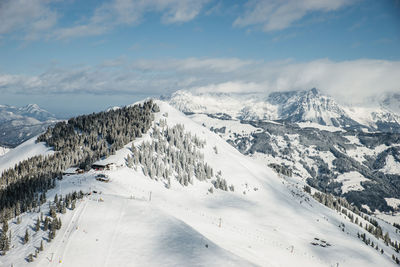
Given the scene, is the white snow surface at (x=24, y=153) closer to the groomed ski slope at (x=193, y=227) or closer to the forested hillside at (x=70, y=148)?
the forested hillside at (x=70, y=148)

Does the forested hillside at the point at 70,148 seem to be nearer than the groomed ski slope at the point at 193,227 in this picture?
No

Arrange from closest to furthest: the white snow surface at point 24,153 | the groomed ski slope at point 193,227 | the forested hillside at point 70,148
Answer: the groomed ski slope at point 193,227
the forested hillside at point 70,148
the white snow surface at point 24,153

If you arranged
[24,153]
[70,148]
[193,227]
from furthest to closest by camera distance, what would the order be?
[24,153] → [70,148] → [193,227]

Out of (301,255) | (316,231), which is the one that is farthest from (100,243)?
(316,231)

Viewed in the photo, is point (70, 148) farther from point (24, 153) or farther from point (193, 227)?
point (193, 227)

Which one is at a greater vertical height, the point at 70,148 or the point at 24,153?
the point at 70,148

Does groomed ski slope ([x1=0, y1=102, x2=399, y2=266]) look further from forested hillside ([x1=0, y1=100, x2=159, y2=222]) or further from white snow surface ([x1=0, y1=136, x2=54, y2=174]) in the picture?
white snow surface ([x1=0, y1=136, x2=54, y2=174])

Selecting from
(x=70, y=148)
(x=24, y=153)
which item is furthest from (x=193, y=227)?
(x=24, y=153)

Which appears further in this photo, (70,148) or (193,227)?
(70,148)

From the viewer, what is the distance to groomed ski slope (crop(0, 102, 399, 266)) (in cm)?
Result: 4575

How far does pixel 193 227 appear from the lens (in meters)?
64.6

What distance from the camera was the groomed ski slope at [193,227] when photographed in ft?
150

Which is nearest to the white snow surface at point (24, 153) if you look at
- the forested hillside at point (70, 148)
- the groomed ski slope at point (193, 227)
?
the forested hillside at point (70, 148)

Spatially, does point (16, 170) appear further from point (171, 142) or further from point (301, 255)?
point (301, 255)
